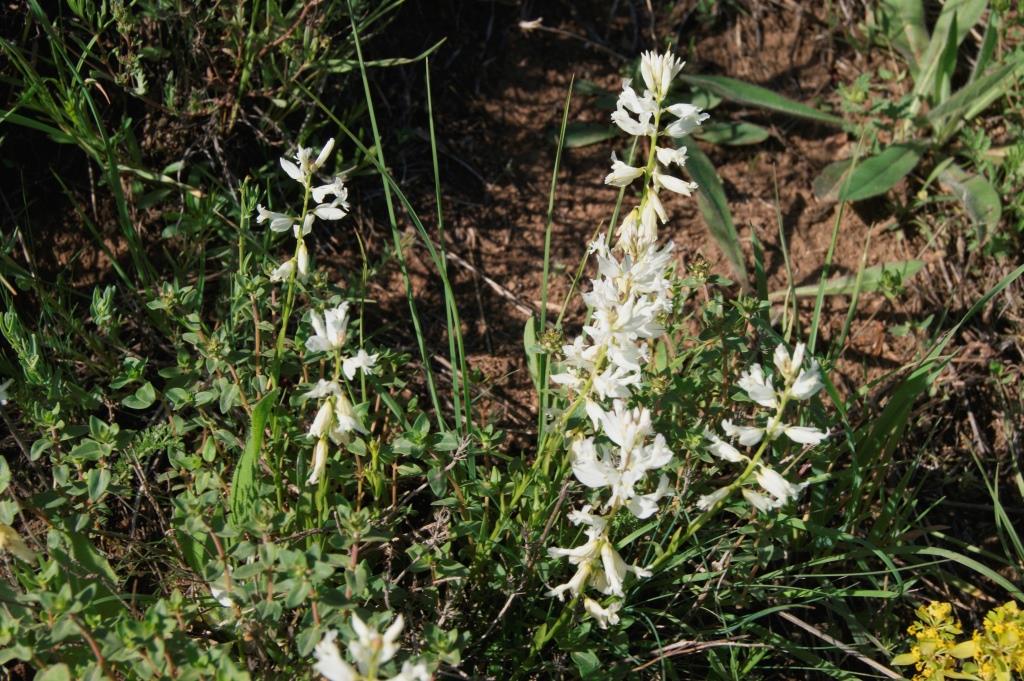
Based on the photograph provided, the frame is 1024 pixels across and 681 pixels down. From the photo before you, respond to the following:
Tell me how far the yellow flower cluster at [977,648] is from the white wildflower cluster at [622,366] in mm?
862

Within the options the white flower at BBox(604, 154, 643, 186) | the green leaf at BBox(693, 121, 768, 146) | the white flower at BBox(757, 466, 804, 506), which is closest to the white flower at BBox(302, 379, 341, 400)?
the white flower at BBox(604, 154, 643, 186)

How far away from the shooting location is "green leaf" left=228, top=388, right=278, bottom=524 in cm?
224

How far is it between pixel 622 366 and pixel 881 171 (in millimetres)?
2001

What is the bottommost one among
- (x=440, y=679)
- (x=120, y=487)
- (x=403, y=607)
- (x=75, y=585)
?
(x=440, y=679)

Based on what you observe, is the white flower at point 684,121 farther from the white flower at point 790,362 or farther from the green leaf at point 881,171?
the green leaf at point 881,171

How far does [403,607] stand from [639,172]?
1190 mm

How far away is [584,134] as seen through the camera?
12.3 ft

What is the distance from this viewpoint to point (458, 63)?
3.80 m

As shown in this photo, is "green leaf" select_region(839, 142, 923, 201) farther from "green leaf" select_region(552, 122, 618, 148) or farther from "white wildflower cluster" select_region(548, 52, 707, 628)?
"white wildflower cluster" select_region(548, 52, 707, 628)

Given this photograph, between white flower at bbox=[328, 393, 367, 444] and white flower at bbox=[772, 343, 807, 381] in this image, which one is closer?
white flower at bbox=[772, 343, 807, 381]

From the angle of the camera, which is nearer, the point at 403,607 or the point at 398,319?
the point at 403,607

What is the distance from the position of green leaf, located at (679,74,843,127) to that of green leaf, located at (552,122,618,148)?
375 millimetres

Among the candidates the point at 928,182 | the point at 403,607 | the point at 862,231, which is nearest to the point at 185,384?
the point at 403,607

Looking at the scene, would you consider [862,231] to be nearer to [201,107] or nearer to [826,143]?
[826,143]
